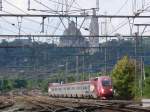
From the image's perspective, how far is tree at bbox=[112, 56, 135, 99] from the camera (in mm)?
69562

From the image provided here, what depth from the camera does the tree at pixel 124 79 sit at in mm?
69562

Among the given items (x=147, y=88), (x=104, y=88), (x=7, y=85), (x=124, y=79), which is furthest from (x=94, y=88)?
(x=7, y=85)

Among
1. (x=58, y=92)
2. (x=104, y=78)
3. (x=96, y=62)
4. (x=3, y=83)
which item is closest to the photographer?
(x=104, y=78)

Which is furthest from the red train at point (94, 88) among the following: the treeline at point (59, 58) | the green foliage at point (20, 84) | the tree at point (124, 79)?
the green foliage at point (20, 84)

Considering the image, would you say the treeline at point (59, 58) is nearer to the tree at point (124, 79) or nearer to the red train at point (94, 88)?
the tree at point (124, 79)

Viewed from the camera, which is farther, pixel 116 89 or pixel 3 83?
pixel 3 83

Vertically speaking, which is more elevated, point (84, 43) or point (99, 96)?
point (84, 43)

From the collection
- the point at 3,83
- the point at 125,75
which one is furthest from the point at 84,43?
the point at 3,83

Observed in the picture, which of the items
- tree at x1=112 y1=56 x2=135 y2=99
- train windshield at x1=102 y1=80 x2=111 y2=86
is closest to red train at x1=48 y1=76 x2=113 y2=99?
train windshield at x1=102 y1=80 x2=111 y2=86

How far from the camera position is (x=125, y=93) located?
228 ft

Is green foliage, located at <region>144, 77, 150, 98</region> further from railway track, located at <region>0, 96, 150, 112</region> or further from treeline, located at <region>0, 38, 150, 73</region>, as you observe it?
treeline, located at <region>0, 38, 150, 73</region>

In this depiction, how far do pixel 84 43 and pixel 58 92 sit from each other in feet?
51.6

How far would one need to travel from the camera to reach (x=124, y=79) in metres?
71.1

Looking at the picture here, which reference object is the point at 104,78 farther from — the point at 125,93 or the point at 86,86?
the point at 125,93
